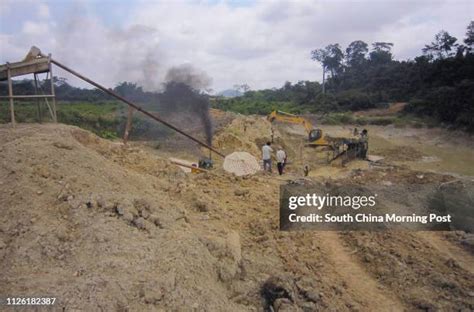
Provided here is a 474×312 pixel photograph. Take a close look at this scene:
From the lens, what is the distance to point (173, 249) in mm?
5461

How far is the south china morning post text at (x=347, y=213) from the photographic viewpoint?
9039 millimetres

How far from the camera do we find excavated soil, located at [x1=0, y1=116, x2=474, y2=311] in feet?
15.3

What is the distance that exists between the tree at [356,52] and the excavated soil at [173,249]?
55313 millimetres

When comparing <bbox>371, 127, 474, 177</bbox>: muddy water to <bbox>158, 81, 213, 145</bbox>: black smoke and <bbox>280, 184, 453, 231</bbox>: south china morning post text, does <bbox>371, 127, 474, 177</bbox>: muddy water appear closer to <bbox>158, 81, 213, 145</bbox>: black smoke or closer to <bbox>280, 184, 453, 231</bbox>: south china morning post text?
<bbox>280, 184, 453, 231</bbox>: south china morning post text

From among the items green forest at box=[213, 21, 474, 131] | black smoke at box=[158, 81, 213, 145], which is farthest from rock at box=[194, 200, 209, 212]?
green forest at box=[213, 21, 474, 131]

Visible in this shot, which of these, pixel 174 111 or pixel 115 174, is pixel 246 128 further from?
pixel 115 174

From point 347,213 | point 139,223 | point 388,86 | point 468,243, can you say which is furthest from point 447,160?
point 388,86

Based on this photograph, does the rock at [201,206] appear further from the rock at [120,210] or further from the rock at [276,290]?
the rock at [120,210]

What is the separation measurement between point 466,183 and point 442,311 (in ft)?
22.8

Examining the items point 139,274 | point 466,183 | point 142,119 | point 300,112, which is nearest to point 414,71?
point 300,112

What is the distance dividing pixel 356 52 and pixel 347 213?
55.8m

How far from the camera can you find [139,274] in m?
4.78

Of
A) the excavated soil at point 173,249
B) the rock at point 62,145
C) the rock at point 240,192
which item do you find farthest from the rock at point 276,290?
the rock at point 62,145

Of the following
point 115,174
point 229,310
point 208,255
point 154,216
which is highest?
point 115,174
